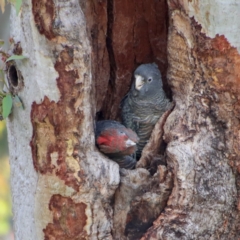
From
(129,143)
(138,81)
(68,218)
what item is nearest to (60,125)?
(68,218)

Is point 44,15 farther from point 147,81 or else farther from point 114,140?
point 147,81

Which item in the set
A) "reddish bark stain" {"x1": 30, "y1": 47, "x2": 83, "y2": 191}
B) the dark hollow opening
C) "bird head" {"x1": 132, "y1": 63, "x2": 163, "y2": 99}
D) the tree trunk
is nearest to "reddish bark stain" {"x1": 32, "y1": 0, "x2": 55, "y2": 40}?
the tree trunk

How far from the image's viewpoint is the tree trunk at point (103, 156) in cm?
317

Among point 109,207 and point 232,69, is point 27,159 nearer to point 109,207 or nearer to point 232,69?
point 109,207

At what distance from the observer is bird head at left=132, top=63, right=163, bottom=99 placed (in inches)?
171

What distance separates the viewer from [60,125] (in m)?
3.22

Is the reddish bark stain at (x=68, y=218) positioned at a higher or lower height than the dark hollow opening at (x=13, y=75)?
lower

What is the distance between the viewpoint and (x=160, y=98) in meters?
4.44

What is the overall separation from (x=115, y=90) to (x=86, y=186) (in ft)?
5.09

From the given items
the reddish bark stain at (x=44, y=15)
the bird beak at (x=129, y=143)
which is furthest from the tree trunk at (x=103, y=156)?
the bird beak at (x=129, y=143)

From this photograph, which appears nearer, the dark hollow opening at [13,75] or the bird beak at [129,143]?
the dark hollow opening at [13,75]

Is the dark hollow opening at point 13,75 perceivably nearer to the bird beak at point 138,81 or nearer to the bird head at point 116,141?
the bird head at point 116,141

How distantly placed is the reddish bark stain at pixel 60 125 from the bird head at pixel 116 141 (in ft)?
1.44

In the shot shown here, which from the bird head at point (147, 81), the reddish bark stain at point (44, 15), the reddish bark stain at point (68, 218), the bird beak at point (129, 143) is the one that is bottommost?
the reddish bark stain at point (68, 218)
